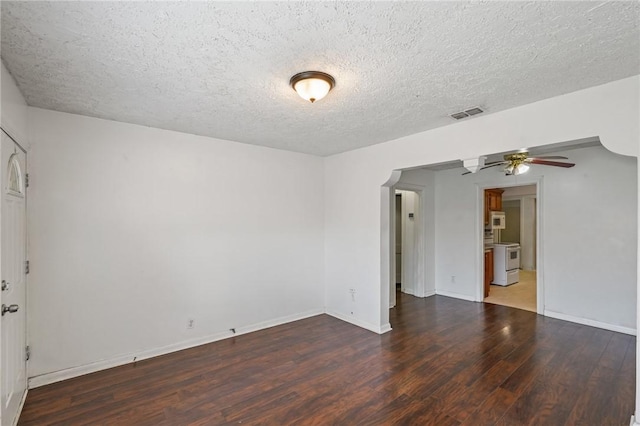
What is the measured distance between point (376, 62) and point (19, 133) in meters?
2.80

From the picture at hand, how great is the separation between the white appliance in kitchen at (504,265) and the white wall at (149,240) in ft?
15.9

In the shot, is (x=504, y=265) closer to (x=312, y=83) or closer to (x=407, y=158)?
(x=407, y=158)

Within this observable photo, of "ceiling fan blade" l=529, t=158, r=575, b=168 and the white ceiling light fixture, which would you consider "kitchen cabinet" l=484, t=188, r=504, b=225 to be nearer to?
"ceiling fan blade" l=529, t=158, r=575, b=168

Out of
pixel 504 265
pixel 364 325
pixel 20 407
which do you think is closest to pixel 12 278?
pixel 20 407

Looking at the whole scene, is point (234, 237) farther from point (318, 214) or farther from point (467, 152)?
point (467, 152)

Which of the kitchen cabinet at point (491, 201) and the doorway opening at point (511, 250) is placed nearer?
the doorway opening at point (511, 250)

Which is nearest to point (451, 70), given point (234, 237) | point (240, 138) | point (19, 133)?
point (240, 138)

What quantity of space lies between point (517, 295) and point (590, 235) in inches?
83.9

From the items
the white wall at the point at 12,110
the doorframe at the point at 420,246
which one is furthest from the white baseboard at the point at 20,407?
the doorframe at the point at 420,246

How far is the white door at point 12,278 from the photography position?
207 centimetres

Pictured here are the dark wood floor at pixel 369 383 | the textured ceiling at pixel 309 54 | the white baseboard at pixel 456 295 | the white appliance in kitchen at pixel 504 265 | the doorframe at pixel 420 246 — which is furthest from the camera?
the white appliance in kitchen at pixel 504 265

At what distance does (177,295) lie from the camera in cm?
354

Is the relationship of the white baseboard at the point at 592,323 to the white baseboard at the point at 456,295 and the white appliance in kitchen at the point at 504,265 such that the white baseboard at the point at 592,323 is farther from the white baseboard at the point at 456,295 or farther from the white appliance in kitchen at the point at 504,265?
the white appliance in kitchen at the point at 504,265

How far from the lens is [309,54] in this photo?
6.15 ft
